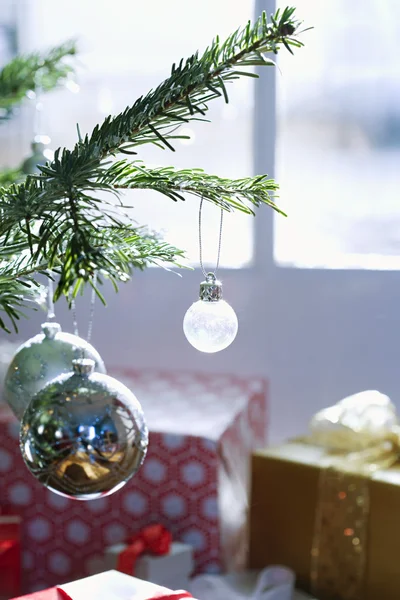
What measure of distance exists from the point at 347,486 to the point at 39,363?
69 centimetres

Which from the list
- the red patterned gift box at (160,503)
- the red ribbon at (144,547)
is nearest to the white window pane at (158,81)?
the red patterned gift box at (160,503)

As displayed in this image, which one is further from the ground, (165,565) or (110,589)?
(110,589)

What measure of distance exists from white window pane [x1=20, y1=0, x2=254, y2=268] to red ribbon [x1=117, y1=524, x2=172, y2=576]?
0.75 metres

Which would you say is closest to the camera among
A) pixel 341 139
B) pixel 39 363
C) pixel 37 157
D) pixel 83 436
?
pixel 83 436

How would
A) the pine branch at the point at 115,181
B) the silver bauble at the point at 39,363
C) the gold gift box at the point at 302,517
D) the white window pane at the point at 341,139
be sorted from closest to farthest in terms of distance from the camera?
the pine branch at the point at 115,181
the silver bauble at the point at 39,363
the gold gift box at the point at 302,517
the white window pane at the point at 341,139

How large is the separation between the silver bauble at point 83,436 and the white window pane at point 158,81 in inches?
48.0

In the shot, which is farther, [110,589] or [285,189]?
[285,189]

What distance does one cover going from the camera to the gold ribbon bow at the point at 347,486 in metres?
1.35

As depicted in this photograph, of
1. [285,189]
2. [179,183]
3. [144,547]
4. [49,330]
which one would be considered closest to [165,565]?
[144,547]

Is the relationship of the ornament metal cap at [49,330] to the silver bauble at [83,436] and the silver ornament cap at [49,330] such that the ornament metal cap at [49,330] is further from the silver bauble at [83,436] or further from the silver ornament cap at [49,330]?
the silver bauble at [83,436]

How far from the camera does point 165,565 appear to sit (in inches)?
53.4

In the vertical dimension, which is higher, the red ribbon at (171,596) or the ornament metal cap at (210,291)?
the ornament metal cap at (210,291)

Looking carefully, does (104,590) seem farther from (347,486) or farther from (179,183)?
(347,486)

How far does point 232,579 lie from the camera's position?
1430mm
